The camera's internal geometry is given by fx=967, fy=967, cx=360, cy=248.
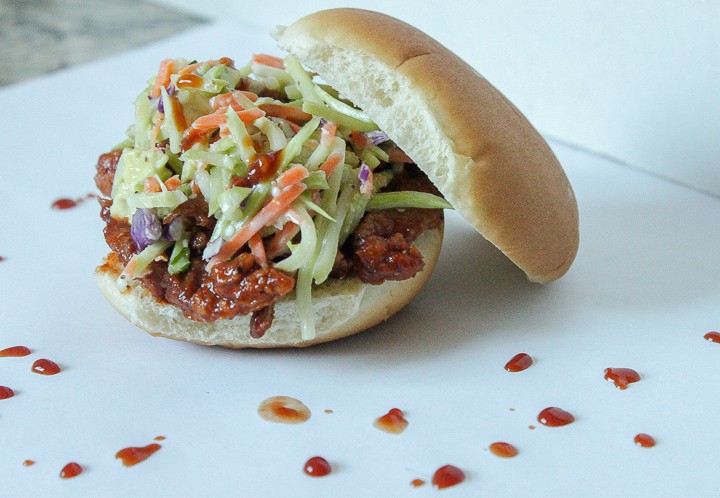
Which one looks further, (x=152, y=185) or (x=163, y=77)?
(x=163, y=77)

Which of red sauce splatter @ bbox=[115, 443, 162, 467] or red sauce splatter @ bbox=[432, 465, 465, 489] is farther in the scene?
red sauce splatter @ bbox=[115, 443, 162, 467]

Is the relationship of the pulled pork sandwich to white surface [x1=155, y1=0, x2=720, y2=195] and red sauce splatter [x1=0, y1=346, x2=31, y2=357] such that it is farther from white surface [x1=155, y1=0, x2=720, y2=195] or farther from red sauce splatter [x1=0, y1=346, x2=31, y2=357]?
white surface [x1=155, y1=0, x2=720, y2=195]

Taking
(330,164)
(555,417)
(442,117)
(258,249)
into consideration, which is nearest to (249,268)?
(258,249)

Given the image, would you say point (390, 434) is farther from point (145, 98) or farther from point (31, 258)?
point (31, 258)

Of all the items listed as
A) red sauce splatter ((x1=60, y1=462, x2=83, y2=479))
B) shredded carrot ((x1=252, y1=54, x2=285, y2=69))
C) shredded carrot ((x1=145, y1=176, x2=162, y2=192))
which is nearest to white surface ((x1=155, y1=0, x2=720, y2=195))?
shredded carrot ((x1=252, y1=54, x2=285, y2=69))

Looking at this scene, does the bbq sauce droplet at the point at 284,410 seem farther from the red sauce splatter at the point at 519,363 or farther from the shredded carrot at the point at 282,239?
the red sauce splatter at the point at 519,363

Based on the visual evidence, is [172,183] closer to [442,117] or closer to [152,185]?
[152,185]

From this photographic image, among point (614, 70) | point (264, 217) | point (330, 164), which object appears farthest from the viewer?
point (614, 70)

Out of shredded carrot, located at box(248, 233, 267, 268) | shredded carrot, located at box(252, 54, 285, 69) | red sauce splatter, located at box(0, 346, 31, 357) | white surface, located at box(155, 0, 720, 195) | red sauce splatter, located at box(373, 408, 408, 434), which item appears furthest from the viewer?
white surface, located at box(155, 0, 720, 195)
